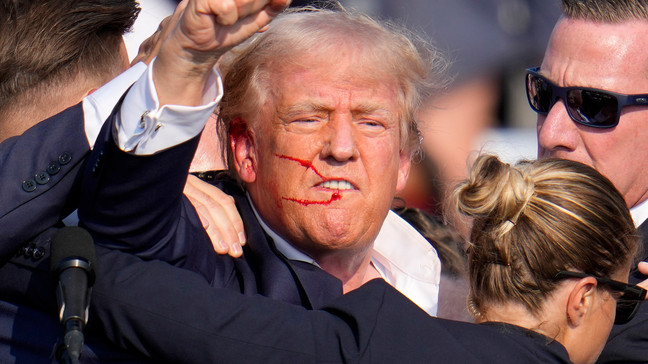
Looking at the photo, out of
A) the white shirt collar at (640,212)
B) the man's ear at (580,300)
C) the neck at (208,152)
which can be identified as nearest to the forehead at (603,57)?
the white shirt collar at (640,212)

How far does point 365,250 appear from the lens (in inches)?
101

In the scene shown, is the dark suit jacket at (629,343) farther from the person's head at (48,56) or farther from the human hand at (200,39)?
the person's head at (48,56)

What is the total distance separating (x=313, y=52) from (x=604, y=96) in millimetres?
1139

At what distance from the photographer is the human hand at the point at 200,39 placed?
169 centimetres

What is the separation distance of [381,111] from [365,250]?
41 cm

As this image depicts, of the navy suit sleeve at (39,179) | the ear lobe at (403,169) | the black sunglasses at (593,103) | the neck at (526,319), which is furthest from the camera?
the black sunglasses at (593,103)

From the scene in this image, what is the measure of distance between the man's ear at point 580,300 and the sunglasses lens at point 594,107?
99 centimetres

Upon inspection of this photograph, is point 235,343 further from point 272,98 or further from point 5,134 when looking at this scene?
point 5,134

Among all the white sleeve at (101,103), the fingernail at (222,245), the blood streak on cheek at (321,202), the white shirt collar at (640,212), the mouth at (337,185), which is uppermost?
the white sleeve at (101,103)

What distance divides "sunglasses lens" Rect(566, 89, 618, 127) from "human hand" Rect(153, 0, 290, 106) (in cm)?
160

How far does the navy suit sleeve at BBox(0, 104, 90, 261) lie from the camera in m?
1.90

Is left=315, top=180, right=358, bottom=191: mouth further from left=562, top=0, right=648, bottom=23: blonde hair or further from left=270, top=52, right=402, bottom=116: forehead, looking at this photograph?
left=562, top=0, right=648, bottom=23: blonde hair

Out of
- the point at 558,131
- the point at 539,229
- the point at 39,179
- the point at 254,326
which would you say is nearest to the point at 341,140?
the point at 539,229

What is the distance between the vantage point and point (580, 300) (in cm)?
217
